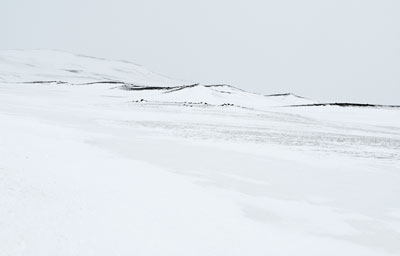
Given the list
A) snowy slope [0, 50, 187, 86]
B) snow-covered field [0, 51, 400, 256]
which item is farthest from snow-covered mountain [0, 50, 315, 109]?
snow-covered field [0, 51, 400, 256]

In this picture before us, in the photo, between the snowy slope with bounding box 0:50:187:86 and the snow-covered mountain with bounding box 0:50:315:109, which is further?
the snowy slope with bounding box 0:50:187:86

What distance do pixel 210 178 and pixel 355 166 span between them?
416cm

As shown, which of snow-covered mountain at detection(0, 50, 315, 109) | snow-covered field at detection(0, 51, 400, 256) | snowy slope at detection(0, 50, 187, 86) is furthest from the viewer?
snowy slope at detection(0, 50, 187, 86)

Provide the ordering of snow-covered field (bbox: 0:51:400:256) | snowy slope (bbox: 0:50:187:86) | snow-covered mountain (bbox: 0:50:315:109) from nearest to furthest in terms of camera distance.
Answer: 1. snow-covered field (bbox: 0:51:400:256)
2. snow-covered mountain (bbox: 0:50:315:109)
3. snowy slope (bbox: 0:50:187:86)

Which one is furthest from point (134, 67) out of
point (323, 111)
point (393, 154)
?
point (393, 154)

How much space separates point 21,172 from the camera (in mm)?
6344

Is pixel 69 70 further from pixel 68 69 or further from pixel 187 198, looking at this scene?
pixel 187 198

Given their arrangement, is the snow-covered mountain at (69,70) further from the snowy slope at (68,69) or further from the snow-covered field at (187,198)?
the snow-covered field at (187,198)

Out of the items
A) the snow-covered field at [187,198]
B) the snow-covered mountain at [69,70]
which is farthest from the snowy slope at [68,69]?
the snow-covered field at [187,198]

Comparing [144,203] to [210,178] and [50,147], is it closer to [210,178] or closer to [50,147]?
[210,178]

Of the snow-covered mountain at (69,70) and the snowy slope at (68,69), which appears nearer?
the snow-covered mountain at (69,70)

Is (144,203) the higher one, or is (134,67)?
(134,67)

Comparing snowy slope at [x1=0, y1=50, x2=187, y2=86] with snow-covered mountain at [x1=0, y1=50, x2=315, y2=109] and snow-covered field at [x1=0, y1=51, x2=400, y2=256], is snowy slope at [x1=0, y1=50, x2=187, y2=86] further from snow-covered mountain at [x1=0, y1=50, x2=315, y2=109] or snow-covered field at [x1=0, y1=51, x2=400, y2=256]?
snow-covered field at [x1=0, y1=51, x2=400, y2=256]

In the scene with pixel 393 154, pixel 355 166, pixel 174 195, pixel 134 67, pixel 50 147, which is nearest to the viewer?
pixel 174 195
